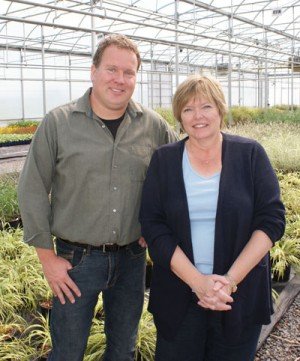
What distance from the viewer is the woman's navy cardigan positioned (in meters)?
1.62

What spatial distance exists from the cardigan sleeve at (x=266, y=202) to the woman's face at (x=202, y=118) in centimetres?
19

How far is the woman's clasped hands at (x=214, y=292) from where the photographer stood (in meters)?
1.54

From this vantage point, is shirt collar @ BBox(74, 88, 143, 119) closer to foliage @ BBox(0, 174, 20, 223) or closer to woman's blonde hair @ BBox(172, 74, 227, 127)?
woman's blonde hair @ BBox(172, 74, 227, 127)

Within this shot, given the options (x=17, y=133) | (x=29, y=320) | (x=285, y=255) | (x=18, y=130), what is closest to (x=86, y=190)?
(x=29, y=320)

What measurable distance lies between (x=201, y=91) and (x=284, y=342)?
5.71ft

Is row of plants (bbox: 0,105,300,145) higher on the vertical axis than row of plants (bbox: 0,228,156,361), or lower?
higher

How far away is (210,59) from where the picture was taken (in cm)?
2508

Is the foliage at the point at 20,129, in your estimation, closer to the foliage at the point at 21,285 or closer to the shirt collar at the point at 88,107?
the foliage at the point at 21,285

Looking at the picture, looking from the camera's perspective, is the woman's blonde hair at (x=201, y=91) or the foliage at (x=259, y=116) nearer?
the woman's blonde hair at (x=201, y=91)

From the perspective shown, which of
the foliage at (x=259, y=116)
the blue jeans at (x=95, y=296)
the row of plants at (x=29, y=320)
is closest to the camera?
the blue jeans at (x=95, y=296)

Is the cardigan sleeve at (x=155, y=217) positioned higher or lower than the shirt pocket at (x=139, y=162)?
lower

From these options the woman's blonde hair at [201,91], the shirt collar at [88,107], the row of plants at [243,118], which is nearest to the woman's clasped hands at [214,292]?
the woman's blonde hair at [201,91]

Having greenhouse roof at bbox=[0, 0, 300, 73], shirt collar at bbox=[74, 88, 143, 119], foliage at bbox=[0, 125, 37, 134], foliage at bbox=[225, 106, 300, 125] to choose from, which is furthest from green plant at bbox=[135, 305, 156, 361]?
foliage at bbox=[0, 125, 37, 134]

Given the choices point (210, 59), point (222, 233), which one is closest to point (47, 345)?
point (222, 233)
